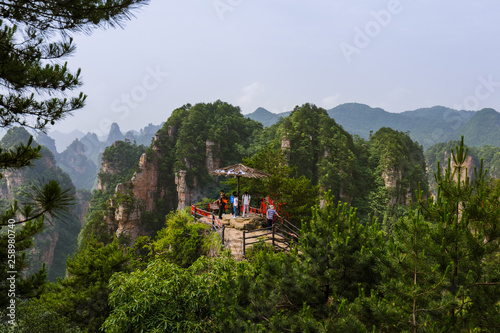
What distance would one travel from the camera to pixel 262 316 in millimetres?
5152

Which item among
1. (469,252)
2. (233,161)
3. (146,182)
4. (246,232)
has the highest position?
(233,161)

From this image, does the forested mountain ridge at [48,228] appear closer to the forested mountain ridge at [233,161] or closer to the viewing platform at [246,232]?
the forested mountain ridge at [233,161]

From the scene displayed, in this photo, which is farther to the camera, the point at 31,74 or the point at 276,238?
the point at 276,238

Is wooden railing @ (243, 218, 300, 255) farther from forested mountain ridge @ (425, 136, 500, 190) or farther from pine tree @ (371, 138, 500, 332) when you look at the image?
forested mountain ridge @ (425, 136, 500, 190)

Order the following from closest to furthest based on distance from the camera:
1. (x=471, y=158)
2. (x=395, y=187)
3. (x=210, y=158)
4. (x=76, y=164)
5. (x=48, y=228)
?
(x=395, y=187)
(x=210, y=158)
(x=48, y=228)
(x=471, y=158)
(x=76, y=164)

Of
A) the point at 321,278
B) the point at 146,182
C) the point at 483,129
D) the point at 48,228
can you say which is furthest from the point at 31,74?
the point at 483,129

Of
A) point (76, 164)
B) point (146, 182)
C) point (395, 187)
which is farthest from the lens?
point (76, 164)

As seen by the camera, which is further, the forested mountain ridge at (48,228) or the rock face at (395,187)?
the forested mountain ridge at (48,228)

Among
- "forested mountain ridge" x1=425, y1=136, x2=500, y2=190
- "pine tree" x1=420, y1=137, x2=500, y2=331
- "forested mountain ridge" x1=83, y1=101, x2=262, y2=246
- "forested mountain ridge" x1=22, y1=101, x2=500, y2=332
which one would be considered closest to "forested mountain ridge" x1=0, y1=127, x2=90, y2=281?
"forested mountain ridge" x1=83, y1=101, x2=262, y2=246

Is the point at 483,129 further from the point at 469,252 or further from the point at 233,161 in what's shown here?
the point at 469,252

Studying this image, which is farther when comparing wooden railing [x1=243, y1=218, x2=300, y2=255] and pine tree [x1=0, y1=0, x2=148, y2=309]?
wooden railing [x1=243, y1=218, x2=300, y2=255]

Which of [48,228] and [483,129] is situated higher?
[483,129]

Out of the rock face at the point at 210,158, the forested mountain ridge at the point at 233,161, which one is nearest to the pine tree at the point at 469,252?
the forested mountain ridge at the point at 233,161

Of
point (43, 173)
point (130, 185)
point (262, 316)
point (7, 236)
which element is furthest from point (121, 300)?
point (43, 173)
